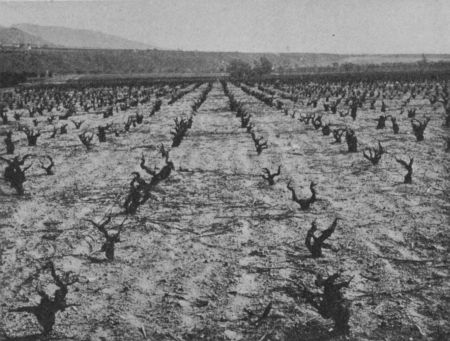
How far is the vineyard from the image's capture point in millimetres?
3609

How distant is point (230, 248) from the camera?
16.8 ft

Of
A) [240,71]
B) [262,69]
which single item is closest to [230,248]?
[240,71]

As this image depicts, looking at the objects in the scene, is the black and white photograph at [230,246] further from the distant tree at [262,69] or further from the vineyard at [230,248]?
the distant tree at [262,69]

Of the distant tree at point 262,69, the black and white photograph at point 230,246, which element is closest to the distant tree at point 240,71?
the distant tree at point 262,69

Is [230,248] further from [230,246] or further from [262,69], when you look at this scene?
[262,69]

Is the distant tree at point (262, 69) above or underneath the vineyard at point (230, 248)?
above

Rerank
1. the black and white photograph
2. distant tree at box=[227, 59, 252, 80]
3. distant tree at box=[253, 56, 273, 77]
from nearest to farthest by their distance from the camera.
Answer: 1. the black and white photograph
2. distant tree at box=[227, 59, 252, 80]
3. distant tree at box=[253, 56, 273, 77]

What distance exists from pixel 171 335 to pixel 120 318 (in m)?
0.52

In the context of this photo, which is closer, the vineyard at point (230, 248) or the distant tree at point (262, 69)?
the vineyard at point (230, 248)

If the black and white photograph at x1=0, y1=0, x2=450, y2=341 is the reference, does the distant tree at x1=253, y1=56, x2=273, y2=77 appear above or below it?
above

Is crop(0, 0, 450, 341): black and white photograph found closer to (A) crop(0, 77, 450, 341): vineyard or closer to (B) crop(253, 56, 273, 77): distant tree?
(A) crop(0, 77, 450, 341): vineyard

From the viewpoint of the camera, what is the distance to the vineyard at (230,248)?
361cm

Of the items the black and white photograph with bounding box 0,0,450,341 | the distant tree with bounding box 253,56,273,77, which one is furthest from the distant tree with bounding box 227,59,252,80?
the black and white photograph with bounding box 0,0,450,341

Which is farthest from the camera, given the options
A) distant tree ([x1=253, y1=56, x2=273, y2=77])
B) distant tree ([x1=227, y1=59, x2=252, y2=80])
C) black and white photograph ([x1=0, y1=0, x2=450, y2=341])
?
distant tree ([x1=253, y1=56, x2=273, y2=77])
